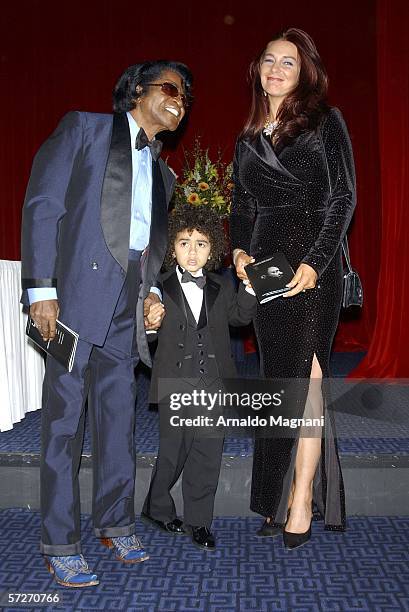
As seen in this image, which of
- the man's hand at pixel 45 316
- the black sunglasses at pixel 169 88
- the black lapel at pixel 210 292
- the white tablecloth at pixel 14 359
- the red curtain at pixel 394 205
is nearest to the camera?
the man's hand at pixel 45 316

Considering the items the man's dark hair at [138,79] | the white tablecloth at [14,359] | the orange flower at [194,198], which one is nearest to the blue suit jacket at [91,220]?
the man's dark hair at [138,79]

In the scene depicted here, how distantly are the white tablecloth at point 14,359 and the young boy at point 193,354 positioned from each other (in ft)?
3.47

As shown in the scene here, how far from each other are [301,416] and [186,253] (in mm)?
727

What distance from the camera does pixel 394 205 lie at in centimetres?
430

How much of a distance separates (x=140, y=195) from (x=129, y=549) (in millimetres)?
1202

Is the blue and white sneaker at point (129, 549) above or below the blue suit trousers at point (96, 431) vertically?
below

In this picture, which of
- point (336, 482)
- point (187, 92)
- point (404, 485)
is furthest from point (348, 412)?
point (187, 92)

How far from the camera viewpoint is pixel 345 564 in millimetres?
2174

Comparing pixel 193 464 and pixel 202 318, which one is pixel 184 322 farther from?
pixel 193 464

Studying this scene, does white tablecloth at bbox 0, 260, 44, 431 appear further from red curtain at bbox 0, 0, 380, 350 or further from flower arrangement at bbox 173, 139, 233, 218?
red curtain at bbox 0, 0, 380, 350

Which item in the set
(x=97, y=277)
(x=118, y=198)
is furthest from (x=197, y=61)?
(x=97, y=277)

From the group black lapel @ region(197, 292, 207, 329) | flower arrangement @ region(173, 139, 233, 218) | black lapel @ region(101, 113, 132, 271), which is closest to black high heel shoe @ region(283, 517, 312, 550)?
black lapel @ region(197, 292, 207, 329)

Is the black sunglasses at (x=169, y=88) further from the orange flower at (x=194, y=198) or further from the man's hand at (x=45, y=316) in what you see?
the orange flower at (x=194, y=198)

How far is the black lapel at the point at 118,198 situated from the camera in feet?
6.52
